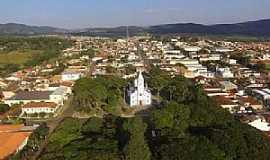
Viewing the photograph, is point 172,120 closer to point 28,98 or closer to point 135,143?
point 135,143

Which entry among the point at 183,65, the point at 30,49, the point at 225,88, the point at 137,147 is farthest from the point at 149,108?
the point at 30,49

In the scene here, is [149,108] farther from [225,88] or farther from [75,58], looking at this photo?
[75,58]

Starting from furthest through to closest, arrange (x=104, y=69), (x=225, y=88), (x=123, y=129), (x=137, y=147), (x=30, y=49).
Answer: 1. (x=30, y=49)
2. (x=104, y=69)
3. (x=225, y=88)
4. (x=123, y=129)
5. (x=137, y=147)

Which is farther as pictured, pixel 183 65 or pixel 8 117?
pixel 183 65

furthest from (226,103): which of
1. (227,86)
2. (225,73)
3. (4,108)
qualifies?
(225,73)

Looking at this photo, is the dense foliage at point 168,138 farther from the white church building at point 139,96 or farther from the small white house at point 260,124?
the white church building at point 139,96

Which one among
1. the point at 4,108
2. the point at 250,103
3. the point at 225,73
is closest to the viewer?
the point at 250,103

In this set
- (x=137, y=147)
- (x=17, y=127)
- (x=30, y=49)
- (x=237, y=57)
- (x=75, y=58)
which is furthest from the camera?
(x=30, y=49)
